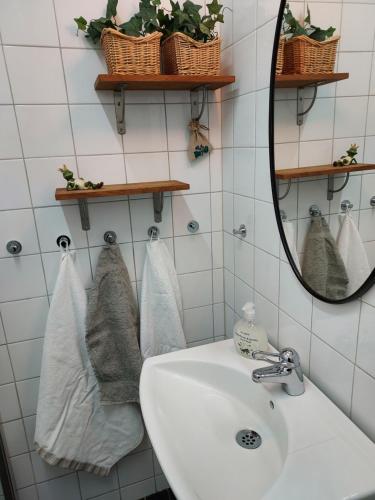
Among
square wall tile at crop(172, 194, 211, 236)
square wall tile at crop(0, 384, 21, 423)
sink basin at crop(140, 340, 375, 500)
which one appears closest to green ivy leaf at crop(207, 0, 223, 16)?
square wall tile at crop(172, 194, 211, 236)

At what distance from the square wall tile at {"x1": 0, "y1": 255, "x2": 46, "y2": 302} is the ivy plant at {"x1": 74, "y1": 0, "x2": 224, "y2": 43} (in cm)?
78

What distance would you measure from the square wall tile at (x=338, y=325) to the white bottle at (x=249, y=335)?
192 mm

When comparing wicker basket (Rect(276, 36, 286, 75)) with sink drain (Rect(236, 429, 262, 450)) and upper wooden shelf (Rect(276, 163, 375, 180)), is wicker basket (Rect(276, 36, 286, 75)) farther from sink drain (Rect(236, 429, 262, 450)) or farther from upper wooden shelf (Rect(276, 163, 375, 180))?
sink drain (Rect(236, 429, 262, 450))

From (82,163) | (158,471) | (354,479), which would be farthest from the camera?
(158,471)

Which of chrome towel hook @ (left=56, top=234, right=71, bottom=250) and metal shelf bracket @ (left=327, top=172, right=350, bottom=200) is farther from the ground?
metal shelf bracket @ (left=327, top=172, right=350, bottom=200)

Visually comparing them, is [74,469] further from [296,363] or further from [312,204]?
[312,204]

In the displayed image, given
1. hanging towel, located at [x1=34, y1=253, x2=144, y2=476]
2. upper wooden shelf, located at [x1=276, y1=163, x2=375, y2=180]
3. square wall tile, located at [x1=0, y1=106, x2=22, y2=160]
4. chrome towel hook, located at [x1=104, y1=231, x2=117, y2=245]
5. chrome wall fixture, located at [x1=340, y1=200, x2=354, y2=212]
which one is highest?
square wall tile, located at [x1=0, y1=106, x2=22, y2=160]

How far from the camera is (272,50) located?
0.97 meters

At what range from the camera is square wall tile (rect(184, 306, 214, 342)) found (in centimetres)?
154

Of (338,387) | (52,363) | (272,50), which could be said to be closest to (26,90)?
(272,50)

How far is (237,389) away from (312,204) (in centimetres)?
61

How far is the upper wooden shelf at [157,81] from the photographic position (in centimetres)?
105

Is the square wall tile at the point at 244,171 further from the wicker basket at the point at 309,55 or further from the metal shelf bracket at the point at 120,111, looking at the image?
the metal shelf bracket at the point at 120,111

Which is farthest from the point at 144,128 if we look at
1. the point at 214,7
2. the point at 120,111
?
the point at 214,7
